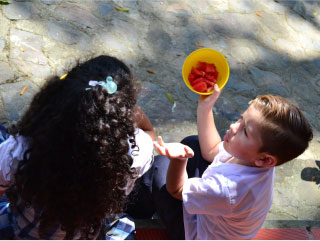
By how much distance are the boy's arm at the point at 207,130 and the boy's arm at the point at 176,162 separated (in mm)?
305

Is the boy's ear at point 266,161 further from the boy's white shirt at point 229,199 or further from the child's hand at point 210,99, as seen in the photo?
the child's hand at point 210,99

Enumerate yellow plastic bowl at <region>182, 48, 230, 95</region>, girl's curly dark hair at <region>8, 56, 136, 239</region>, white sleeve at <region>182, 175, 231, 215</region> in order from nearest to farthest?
girl's curly dark hair at <region>8, 56, 136, 239</region>
white sleeve at <region>182, 175, 231, 215</region>
yellow plastic bowl at <region>182, 48, 230, 95</region>

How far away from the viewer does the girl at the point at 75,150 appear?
114 centimetres

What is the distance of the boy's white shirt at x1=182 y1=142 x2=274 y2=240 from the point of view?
1350 mm

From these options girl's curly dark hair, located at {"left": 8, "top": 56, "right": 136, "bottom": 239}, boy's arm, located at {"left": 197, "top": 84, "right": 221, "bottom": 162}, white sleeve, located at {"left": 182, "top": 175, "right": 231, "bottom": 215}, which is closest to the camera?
girl's curly dark hair, located at {"left": 8, "top": 56, "right": 136, "bottom": 239}

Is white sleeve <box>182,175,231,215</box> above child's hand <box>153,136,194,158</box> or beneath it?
beneath

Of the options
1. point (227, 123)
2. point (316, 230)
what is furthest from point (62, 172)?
point (227, 123)

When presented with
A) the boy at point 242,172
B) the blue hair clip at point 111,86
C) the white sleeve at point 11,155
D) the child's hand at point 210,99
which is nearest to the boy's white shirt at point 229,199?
the boy at point 242,172

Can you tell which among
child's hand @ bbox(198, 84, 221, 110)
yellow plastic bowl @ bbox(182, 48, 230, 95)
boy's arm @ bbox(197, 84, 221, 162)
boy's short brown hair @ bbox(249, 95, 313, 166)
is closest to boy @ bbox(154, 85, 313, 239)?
boy's short brown hair @ bbox(249, 95, 313, 166)

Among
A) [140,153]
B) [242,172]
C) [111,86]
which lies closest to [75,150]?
[111,86]

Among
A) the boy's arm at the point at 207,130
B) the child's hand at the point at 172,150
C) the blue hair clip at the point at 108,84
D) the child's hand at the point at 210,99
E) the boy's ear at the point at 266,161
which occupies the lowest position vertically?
the boy's arm at the point at 207,130

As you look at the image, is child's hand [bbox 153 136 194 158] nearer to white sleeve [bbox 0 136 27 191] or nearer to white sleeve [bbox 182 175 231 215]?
white sleeve [bbox 182 175 231 215]

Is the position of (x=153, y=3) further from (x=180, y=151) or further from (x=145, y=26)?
(x=180, y=151)

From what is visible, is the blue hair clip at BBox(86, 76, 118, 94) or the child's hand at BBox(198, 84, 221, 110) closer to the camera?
the blue hair clip at BBox(86, 76, 118, 94)
